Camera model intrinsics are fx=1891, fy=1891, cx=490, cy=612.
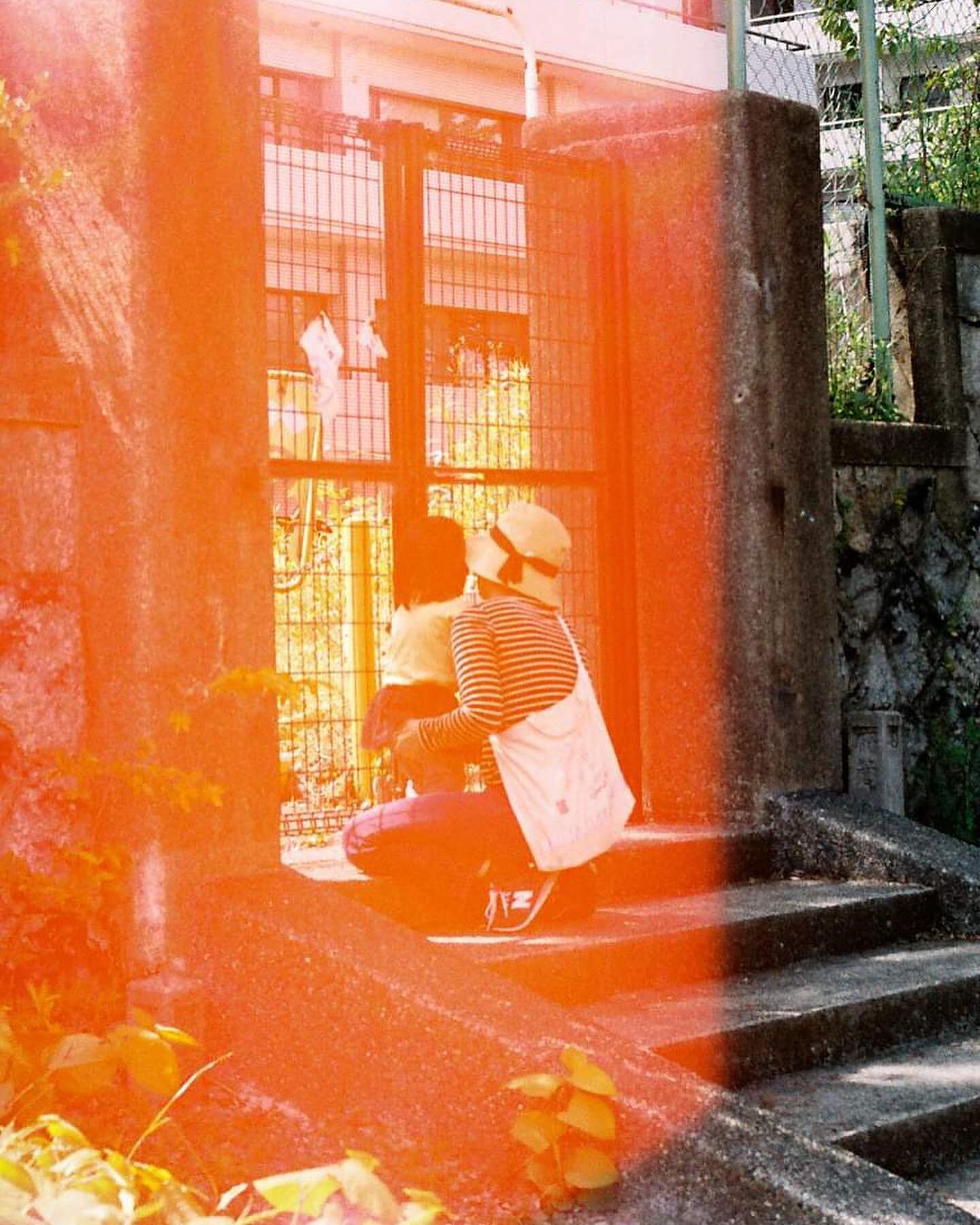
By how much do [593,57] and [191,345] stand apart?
74.3 ft

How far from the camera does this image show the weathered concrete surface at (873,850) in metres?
6.83

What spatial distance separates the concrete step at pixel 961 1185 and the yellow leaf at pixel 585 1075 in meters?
1.26

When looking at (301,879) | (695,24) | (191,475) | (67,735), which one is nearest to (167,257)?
(191,475)

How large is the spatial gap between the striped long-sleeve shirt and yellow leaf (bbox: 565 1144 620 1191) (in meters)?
1.95

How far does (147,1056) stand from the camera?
3.69 meters

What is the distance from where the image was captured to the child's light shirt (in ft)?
21.3

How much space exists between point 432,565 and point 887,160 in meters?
5.12

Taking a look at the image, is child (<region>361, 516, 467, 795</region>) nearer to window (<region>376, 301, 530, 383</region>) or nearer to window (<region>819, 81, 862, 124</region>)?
window (<region>376, 301, 530, 383</region>)

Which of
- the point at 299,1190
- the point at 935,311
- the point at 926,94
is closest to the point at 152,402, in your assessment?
the point at 299,1190

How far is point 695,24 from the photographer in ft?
91.1

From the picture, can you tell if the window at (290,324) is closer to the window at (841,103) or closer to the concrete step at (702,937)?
the concrete step at (702,937)

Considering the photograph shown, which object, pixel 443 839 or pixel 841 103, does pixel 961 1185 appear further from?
pixel 841 103

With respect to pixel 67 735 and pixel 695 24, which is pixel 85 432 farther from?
pixel 695 24

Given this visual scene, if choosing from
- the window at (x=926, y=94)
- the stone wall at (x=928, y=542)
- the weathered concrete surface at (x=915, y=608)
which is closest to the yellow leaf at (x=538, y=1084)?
the stone wall at (x=928, y=542)
